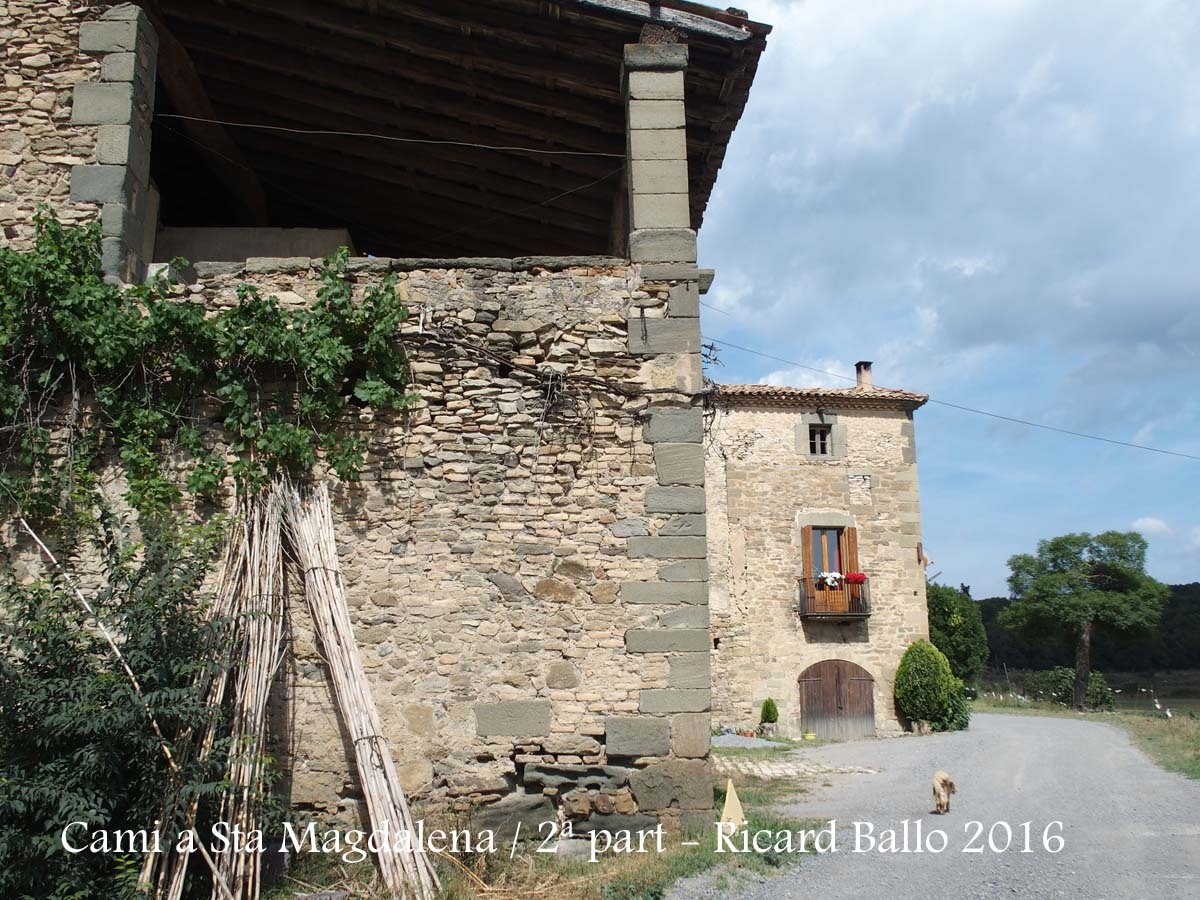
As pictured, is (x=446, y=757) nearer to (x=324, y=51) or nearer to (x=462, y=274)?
(x=462, y=274)

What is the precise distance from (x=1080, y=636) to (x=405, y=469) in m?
27.3

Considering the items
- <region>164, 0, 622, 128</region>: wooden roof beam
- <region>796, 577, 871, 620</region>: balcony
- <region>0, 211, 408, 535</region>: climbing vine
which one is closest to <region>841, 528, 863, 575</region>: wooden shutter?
<region>796, 577, 871, 620</region>: balcony

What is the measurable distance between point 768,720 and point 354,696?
13.9m

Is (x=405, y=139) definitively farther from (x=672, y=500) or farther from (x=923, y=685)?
(x=923, y=685)

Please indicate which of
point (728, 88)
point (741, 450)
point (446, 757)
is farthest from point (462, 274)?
point (741, 450)

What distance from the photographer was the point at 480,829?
570cm

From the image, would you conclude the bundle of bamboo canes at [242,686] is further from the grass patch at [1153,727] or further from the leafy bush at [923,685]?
the leafy bush at [923,685]

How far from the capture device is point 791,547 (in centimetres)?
1870

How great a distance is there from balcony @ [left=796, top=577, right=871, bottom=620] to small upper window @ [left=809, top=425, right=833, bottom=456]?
9.22 ft

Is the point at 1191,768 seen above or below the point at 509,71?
below

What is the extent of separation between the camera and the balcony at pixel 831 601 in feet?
60.0

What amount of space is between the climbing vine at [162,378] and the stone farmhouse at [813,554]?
43.0 ft

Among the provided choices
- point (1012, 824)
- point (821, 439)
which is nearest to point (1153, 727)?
point (821, 439)

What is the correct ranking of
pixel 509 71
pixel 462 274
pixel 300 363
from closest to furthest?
pixel 300 363, pixel 462 274, pixel 509 71
